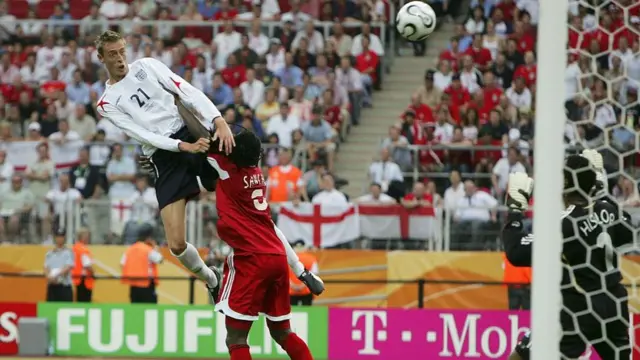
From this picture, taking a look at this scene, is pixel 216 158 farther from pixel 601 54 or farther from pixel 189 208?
pixel 189 208

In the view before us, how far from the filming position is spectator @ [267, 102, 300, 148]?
61.4 feet

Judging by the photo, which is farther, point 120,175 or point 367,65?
point 367,65

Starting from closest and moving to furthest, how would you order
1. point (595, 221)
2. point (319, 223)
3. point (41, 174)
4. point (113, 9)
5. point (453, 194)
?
point (595, 221) → point (319, 223) → point (453, 194) → point (41, 174) → point (113, 9)

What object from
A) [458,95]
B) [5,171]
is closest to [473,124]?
[458,95]

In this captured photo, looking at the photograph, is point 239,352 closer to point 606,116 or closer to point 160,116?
point 160,116

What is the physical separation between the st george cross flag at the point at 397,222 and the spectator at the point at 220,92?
4.21 m

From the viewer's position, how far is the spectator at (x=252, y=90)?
64.5ft

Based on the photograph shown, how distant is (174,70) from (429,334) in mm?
8197

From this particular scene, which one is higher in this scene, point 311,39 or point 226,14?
point 226,14

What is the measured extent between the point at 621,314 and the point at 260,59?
13.6 m

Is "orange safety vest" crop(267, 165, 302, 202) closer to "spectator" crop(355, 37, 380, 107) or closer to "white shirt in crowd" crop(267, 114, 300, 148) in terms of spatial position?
"white shirt in crowd" crop(267, 114, 300, 148)

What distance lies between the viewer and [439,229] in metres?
16.3

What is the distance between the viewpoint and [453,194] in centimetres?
1688

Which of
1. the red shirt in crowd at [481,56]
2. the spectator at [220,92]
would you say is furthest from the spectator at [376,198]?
the spectator at [220,92]
